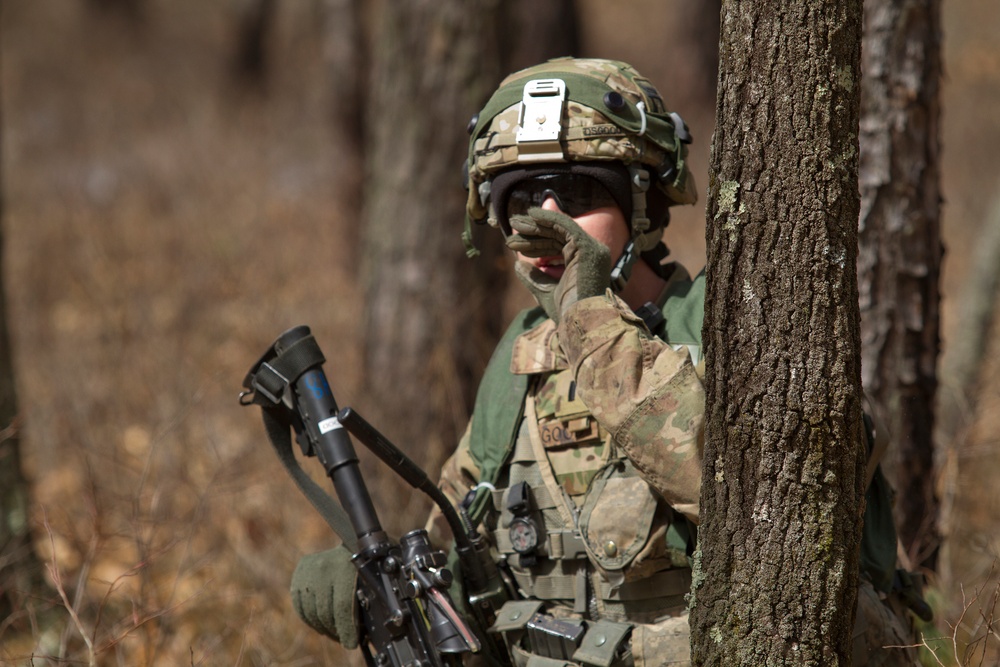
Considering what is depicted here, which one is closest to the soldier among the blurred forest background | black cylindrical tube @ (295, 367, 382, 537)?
black cylindrical tube @ (295, 367, 382, 537)

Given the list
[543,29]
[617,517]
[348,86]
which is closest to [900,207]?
[617,517]

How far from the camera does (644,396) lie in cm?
201

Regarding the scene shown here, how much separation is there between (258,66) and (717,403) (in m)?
16.6

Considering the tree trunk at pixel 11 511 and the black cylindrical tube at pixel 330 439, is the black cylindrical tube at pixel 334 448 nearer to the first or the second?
the black cylindrical tube at pixel 330 439

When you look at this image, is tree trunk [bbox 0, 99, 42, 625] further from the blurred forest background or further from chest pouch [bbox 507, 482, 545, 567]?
chest pouch [bbox 507, 482, 545, 567]

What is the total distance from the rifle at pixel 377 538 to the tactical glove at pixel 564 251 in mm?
519

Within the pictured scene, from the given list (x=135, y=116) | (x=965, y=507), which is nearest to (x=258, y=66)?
(x=135, y=116)

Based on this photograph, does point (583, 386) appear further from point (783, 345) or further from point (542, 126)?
point (542, 126)

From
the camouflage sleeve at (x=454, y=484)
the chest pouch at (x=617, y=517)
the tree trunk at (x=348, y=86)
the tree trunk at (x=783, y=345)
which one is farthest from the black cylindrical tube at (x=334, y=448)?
the tree trunk at (x=348, y=86)

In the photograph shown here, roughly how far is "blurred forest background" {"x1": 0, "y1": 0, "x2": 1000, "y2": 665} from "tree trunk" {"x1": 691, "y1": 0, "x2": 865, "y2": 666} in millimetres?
688

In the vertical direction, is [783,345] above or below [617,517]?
above

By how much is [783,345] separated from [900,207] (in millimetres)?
1791

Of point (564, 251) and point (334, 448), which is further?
point (334, 448)

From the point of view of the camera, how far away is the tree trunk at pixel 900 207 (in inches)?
129
